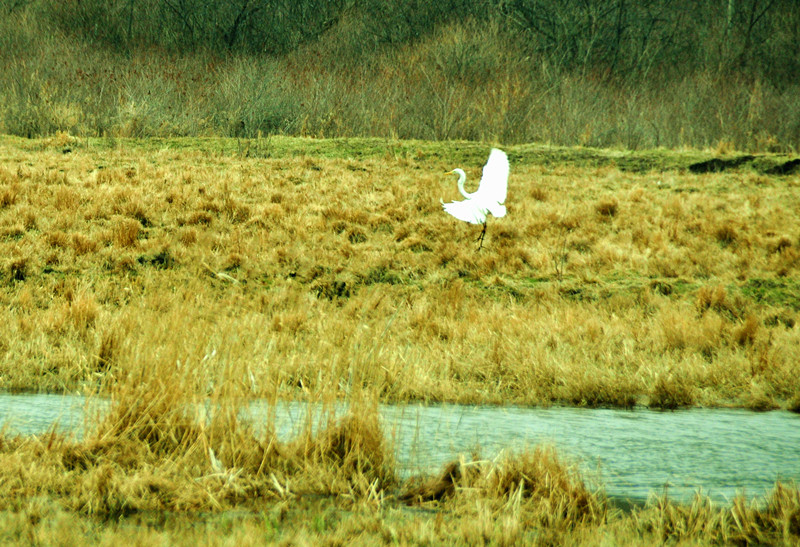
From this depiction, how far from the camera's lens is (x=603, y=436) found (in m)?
4.85

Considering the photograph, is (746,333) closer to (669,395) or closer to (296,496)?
(669,395)

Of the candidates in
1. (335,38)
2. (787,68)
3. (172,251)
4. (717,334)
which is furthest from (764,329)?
(787,68)

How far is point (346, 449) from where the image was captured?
388 centimetres

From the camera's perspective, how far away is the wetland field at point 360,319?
3.38 m

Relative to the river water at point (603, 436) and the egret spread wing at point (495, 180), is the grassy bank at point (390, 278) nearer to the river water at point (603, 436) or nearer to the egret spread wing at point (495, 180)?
the river water at point (603, 436)

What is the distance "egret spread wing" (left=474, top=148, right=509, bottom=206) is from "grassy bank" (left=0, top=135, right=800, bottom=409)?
1.22m

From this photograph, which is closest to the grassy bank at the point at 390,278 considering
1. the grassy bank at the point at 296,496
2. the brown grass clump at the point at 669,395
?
the brown grass clump at the point at 669,395

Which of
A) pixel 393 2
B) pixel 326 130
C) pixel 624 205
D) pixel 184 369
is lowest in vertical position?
pixel 184 369

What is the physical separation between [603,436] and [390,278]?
4986mm

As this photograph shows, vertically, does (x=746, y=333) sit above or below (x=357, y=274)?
below

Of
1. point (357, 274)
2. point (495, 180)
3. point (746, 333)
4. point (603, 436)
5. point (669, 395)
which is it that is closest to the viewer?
point (603, 436)

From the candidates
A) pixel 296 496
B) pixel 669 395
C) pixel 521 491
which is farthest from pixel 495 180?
pixel 296 496

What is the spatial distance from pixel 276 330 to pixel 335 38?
2299cm

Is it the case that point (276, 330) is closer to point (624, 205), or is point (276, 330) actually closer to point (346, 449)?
point (346, 449)
